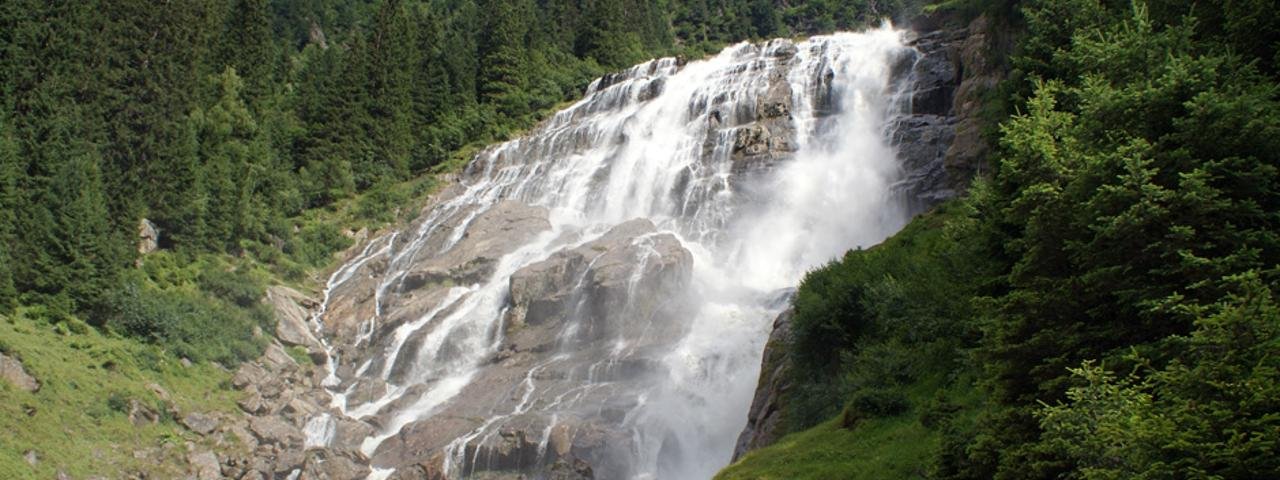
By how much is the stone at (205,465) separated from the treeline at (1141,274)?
31345mm

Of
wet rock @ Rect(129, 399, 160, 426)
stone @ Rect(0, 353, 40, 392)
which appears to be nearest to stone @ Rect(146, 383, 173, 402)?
wet rock @ Rect(129, 399, 160, 426)

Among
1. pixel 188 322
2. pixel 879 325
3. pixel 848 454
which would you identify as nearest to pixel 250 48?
pixel 188 322

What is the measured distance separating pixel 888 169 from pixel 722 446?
80.2 feet

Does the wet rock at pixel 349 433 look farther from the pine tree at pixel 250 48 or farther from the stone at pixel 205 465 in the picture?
the pine tree at pixel 250 48

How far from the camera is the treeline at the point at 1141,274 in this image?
32.7 ft

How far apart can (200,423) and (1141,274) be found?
40.4 metres

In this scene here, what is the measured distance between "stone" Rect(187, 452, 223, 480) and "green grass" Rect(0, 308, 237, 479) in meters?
0.50

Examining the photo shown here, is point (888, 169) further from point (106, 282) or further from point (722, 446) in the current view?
point (106, 282)

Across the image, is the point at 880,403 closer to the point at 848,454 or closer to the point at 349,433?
the point at 848,454

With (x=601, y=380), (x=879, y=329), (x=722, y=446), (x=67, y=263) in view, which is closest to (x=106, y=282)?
(x=67, y=263)

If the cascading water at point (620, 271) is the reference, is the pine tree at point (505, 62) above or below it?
above

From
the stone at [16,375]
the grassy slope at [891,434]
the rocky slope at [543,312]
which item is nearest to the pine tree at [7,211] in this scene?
the stone at [16,375]

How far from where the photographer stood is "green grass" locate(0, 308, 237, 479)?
37000mm

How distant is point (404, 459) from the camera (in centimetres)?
4088
